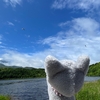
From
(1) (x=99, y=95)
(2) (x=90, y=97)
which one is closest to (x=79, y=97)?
(2) (x=90, y=97)

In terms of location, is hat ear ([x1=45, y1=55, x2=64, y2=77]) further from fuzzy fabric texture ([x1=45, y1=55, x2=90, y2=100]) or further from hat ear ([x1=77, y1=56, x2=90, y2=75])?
hat ear ([x1=77, y1=56, x2=90, y2=75])

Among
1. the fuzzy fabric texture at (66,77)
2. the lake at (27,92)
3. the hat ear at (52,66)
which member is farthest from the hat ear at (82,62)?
the lake at (27,92)

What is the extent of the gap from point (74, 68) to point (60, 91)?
Result: 296 mm

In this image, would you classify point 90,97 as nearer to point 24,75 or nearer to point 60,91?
point 60,91

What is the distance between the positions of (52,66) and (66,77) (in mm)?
240

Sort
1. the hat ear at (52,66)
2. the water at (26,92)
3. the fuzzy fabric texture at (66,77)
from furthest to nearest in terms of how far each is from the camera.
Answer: the water at (26,92)
the fuzzy fabric texture at (66,77)
the hat ear at (52,66)

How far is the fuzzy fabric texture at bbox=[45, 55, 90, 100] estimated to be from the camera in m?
1.95

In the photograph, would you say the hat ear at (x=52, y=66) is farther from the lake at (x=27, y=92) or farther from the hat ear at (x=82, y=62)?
the lake at (x=27, y=92)

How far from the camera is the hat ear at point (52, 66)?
1.83 meters

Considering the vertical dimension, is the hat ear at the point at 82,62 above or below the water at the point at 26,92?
above

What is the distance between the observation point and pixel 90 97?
1134 cm

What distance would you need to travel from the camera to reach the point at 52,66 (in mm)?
1858

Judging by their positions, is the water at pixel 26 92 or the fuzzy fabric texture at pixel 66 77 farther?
the water at pixel 26 92

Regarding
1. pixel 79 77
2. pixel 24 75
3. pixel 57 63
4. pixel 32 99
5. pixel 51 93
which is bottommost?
pixel 32 99
